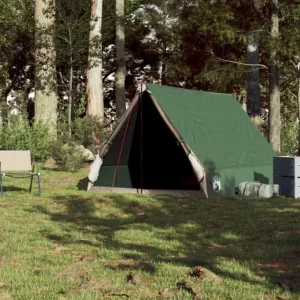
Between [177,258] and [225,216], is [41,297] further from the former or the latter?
[225,216]

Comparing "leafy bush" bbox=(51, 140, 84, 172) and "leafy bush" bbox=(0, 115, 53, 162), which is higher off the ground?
"leafy bush" bbox=(0, 115, 53, 162)

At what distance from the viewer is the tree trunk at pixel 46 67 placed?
75.0 feet

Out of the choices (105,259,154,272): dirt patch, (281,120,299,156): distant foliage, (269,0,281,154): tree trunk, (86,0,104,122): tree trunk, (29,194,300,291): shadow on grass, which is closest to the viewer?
(105,259,154,272): dirt patch

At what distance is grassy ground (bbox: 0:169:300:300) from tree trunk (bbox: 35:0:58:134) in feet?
39.0

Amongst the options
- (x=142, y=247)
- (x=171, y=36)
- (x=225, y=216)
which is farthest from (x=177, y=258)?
(x=171, y=36)

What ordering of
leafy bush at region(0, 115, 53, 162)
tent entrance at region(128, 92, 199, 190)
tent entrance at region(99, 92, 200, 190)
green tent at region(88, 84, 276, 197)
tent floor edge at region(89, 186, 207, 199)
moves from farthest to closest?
leafy bush at region(0, 115, 53, 162) → tent entrance at region(128, 92, 199, 190) → tent entrance at region(99, 92, 200, 190) → green tent at region(88, 84, 276, 197) → tent floor edge at region(89, 186, 207, 199)

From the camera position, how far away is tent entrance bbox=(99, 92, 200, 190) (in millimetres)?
12664

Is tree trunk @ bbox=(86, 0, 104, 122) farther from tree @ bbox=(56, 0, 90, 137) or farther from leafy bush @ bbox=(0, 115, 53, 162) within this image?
leafy bush @ bbox=(0, 115, 53, 162)

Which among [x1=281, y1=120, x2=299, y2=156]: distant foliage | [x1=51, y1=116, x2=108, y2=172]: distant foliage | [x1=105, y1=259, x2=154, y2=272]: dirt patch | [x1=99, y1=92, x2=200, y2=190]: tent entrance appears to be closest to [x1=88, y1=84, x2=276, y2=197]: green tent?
[x1=99, y1=92, x2=200, y2=190]: tent entrance

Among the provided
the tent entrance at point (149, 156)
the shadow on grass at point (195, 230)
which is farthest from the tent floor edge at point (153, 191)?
the shadow on grass at point (195, 230)

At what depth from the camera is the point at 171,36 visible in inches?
1344

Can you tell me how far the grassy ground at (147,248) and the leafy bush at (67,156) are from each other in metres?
6.37

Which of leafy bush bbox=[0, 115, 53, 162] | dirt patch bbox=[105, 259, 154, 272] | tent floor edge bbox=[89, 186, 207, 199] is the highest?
leafy bush bbox=[0, 115, 53, 162]

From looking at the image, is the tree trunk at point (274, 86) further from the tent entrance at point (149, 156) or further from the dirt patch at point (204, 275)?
the dirt patch at point (204, 275)
